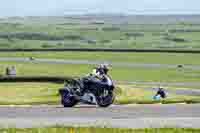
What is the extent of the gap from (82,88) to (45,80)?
24.4m

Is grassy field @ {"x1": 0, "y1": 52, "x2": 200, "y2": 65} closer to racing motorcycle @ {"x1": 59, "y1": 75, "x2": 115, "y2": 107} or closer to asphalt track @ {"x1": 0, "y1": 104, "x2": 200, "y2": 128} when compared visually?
racing motorcycle @ {"x1": 59, "y1": 75, "x2": 115, "y2": 107}

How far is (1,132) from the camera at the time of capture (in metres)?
15.0

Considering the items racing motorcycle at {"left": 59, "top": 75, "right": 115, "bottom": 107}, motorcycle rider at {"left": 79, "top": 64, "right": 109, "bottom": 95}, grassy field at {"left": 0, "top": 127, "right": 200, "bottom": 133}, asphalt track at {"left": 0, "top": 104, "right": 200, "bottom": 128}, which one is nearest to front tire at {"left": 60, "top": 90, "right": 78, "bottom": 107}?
racing motorcycle at {"left": 59, "top": 75, "right": 115, "bottom": 107}

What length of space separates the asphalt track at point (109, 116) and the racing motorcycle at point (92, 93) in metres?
1.93

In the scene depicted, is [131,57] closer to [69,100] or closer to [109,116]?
[69,100]

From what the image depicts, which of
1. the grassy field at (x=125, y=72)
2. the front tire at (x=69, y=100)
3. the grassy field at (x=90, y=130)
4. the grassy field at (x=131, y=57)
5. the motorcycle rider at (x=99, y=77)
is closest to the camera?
the grassy field at (x=90, y=130)

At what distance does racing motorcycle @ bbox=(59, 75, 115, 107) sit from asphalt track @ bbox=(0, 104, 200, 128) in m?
1.93

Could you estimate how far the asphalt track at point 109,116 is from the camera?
17.0 metres

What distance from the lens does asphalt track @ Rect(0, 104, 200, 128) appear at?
17.0 meters

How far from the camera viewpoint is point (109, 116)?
19.0 meters

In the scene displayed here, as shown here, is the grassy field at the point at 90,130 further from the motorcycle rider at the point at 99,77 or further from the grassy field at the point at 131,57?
the grassy field at the point at 131,57

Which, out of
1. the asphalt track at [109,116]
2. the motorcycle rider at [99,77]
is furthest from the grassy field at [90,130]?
the motorcycle rider at [99,77]

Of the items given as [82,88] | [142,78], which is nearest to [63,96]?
[82,88]

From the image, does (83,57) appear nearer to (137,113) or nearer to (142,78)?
(142,78)
